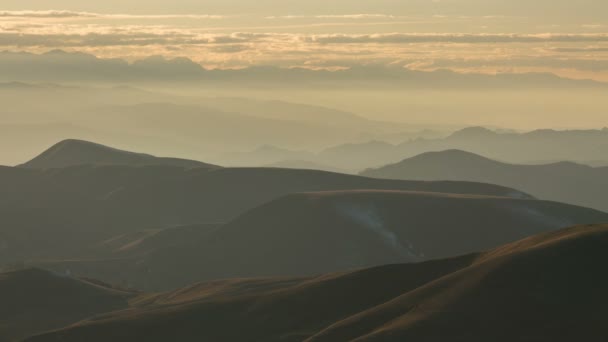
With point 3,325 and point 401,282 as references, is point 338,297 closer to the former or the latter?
point 401,282

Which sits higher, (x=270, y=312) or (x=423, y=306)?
(x=423, y=306)

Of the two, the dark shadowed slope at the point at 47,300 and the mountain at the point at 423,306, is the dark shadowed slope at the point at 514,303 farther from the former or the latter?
the dark shadowed slope at the point at 47,300

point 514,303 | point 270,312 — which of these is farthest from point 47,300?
point 514,303

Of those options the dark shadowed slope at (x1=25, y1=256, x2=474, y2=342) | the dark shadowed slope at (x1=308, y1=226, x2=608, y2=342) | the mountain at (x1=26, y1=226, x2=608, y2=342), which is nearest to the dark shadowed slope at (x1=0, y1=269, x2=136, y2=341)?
the mountain at (x1=26, y1=226, x2=608, y2=342)

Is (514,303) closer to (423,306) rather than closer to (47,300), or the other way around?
(423,306)

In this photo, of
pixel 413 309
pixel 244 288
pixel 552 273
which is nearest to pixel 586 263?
pixel 552 273

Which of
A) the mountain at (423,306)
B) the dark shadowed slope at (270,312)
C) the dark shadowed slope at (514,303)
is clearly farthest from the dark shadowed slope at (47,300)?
the dark shadowed slope at (514,303)
